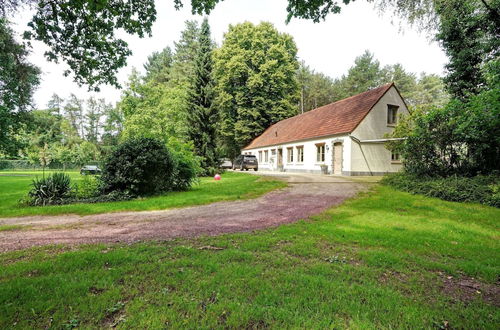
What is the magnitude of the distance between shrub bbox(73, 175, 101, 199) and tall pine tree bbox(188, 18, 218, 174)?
11.6m

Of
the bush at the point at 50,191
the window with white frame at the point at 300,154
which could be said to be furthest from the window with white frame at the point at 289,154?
the bush at the point at 50,191

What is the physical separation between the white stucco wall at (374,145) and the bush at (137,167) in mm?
14280

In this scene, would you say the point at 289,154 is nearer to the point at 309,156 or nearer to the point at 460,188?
the point at 309,156

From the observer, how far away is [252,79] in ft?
119

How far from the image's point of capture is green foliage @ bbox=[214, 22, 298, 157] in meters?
36.7

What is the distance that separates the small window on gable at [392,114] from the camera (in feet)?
67.7

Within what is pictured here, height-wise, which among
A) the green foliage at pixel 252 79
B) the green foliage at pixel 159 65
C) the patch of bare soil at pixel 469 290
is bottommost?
the patch of bare soil at pixel 469 290

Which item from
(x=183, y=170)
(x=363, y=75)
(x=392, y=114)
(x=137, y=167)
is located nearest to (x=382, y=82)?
(x=363, y=75)

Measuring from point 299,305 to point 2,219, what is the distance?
332 inches

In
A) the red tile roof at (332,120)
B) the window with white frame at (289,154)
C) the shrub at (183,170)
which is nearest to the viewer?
the shrub at (183,170)

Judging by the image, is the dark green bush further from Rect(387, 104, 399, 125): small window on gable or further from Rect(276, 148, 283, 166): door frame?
Rect(276, 148, 283, 166): door frame

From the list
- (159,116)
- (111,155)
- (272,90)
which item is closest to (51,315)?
(111,155)

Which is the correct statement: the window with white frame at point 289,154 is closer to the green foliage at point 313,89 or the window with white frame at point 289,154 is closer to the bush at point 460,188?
the bush at point 460,188

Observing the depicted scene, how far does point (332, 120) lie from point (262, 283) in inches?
855
